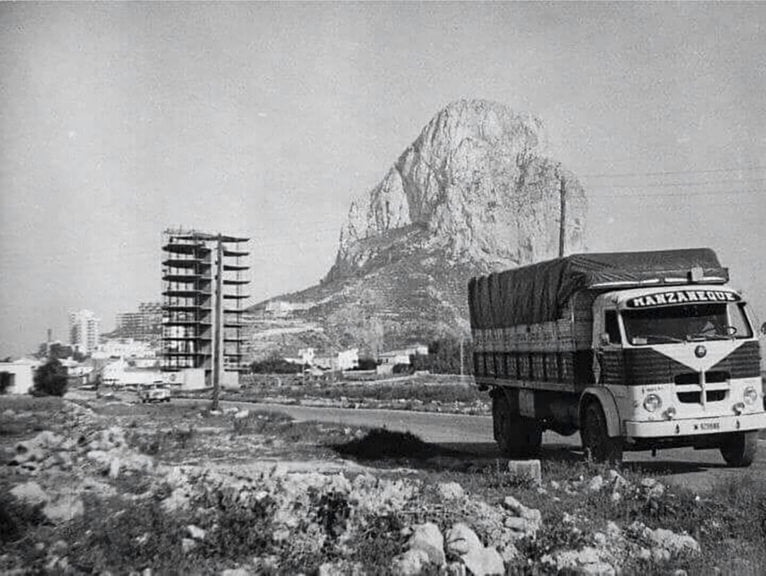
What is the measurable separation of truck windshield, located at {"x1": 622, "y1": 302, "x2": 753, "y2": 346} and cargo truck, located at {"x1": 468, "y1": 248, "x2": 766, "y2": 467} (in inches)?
0.6

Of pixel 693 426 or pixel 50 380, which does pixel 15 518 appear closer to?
pixel 693 426

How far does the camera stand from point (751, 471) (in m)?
11.8

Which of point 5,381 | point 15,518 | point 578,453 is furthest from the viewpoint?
point 5,381

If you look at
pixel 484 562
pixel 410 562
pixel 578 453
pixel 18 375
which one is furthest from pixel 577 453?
pixel 18 375

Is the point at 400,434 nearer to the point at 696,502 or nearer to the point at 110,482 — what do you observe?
the point at 110,482

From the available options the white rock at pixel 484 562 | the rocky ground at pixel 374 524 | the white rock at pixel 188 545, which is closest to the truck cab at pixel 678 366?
the rocky ground at pixel 374 524

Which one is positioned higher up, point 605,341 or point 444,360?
point 605,341

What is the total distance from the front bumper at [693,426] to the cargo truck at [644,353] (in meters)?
0.01

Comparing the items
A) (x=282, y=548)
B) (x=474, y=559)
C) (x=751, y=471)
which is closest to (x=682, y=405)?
(x=751, y=471)

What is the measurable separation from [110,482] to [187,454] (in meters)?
6.91

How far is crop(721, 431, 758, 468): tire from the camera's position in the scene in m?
11.9

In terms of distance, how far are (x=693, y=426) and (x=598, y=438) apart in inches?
56.0

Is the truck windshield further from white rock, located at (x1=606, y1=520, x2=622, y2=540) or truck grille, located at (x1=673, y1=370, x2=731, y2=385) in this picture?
white rock, located at (x1=606, y1=520, x2=622, y2=540)

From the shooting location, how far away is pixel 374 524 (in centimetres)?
743
